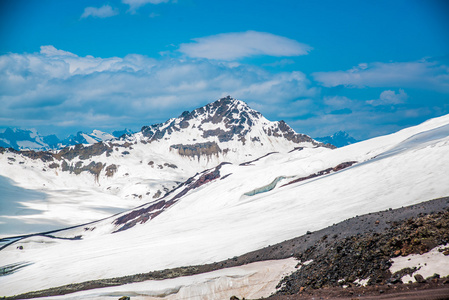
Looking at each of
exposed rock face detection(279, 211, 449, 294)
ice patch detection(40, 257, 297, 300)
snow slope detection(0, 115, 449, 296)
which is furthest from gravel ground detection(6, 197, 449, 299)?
snow slope detection(0, 115, 449, 296)

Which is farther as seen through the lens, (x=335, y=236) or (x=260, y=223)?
(x=260, y=223)

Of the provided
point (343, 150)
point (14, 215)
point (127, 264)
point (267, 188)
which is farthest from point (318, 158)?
point (14, 215)

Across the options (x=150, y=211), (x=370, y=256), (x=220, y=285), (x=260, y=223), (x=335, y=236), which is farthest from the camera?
(x=150, y=211)

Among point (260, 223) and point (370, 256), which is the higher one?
point (260, 223)

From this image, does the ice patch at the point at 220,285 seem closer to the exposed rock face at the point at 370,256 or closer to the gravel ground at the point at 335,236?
the gravel ground at the point at 335,236

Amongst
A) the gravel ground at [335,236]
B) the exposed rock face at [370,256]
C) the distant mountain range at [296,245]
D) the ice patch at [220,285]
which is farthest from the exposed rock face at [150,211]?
the exposed rock face at [370,256]

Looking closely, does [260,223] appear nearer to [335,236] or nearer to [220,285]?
[335,236]

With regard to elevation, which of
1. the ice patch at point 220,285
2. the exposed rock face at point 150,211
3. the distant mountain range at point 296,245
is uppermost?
the exposed rock face at point 150,211

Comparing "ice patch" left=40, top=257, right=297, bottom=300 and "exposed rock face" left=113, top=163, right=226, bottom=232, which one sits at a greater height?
"exposed rock face" left=113, top=163, right=226, bottom=232

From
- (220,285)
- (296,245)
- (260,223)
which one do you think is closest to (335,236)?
(296,245)

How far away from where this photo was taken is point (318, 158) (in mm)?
95000

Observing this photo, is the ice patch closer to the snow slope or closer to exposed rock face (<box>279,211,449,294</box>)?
exposed rock face (<box>279,211,449,294</box>)

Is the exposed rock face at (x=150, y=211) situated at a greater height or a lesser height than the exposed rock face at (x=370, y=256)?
greater

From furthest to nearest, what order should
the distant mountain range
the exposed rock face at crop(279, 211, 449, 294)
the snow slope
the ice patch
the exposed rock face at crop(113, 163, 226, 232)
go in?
the exposed rock face at crop(113, 163, 226, 232) → the snow slope → the ice patch → the distant mountain range → the exposed rock face at crop(279, 211, 449, 294)
